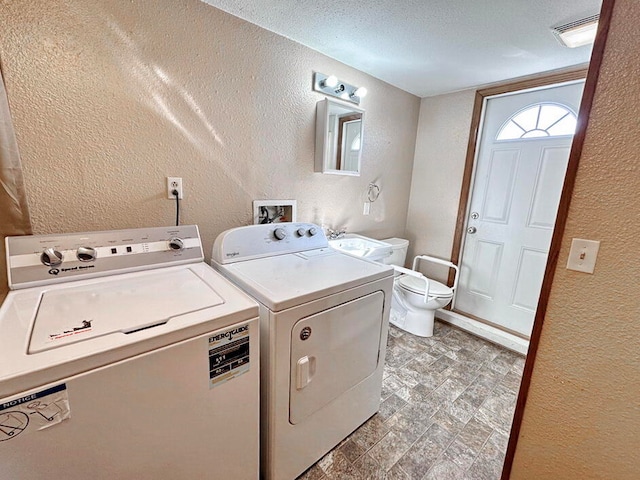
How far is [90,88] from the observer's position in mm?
1260

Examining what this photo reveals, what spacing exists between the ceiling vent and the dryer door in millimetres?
1744

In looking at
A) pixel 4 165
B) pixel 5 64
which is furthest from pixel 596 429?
pixel 5 64

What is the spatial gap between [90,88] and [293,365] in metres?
1.49

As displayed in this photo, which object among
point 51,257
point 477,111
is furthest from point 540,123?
point 51,257

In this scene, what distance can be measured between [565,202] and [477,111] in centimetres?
193

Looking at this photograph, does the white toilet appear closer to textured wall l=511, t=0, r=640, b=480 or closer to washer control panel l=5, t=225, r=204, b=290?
textured wall l=511, t=0, r=640, b=480

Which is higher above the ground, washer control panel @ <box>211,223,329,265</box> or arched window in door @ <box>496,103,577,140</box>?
arched window in door @ <box>496,103,577,140</box>

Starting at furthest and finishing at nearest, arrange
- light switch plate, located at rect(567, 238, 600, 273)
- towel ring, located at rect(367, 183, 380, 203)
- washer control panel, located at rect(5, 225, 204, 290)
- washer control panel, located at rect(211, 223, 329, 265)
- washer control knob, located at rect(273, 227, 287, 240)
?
towel ring, located at rect(367, 183, 380, 203) < washer control knob, located at rect(273, 227, 287, 240) < washer control panel, located at rect(211, 223, 329, 265) < washer control panel, located at rect(5, 225, 204, 290) < light switch plate, located at rect(567, 238, 600, 273)

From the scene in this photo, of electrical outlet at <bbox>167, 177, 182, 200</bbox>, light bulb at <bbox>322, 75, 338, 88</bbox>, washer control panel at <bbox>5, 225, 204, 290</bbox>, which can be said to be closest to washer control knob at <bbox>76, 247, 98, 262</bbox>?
washer control panel at <bbox>5, 225, 204, 290</bbox>

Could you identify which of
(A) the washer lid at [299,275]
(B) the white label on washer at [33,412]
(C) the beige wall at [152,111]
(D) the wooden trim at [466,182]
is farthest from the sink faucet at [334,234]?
(B) the white label on washer at [33,412]

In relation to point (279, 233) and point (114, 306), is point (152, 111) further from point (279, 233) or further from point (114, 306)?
point (114, 306)

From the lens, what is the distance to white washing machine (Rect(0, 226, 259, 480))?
669 mm

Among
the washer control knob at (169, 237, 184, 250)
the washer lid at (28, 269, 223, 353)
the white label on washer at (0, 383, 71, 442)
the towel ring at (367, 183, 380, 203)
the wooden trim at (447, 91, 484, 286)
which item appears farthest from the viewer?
the towel ring at (367, 183, 380, 203)

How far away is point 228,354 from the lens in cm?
94
